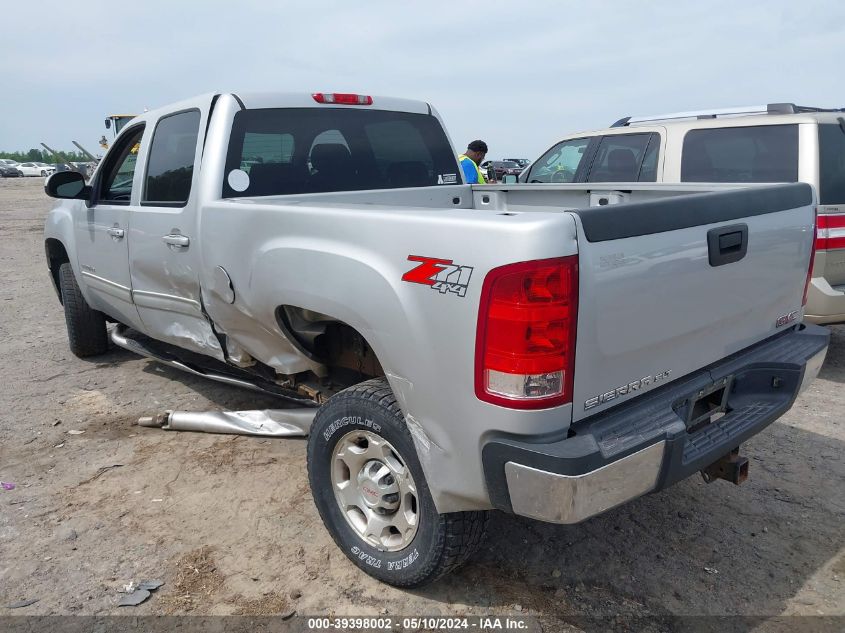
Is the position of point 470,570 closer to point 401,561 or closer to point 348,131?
point 401,561

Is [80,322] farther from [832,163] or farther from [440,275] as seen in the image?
[832,163]

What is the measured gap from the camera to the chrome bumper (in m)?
1.91

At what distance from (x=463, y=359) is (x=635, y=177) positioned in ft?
16.0

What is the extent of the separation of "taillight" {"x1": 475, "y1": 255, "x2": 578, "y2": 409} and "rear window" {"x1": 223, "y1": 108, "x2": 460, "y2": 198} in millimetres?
1853

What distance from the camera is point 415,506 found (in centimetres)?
251

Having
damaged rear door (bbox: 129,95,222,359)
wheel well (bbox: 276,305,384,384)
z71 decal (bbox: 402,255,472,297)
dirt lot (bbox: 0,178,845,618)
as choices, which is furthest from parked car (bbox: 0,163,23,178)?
z71 decal (bbox: 402,255,472,297)

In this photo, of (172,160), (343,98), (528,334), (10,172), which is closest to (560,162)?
(343,98)

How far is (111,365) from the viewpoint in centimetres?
556

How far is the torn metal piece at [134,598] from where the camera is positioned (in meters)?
2.58

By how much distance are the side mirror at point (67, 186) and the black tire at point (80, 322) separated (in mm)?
1028

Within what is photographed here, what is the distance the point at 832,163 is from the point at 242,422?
4624mm

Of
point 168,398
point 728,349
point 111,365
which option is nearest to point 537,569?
point 728,349

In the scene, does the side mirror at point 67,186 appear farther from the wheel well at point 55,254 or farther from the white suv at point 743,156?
the white suv at point 743,156

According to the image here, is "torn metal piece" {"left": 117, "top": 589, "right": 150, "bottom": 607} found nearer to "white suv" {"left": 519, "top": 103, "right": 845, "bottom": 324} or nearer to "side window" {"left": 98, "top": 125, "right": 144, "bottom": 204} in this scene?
"side window" {"left": 98, "top": 125, "right": 144, "bottom": 204}
